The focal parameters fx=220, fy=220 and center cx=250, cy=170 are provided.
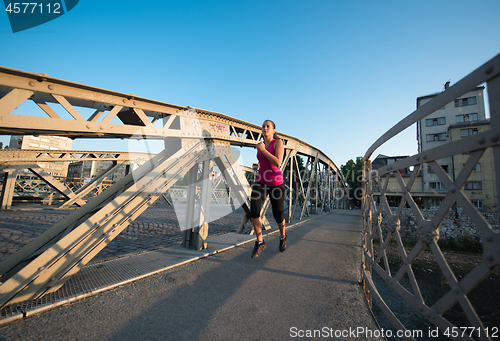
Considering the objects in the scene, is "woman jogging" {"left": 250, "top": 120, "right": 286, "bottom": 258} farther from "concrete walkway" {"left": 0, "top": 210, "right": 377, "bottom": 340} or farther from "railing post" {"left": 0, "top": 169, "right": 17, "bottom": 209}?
"railing post" {"left": 0, "top": 169, "right": 17, "bottom": 209}

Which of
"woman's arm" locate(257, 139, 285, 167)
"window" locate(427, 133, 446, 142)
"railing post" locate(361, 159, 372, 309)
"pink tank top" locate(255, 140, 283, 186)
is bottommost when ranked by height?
"railing post" locate(361, 159, 372, 309)

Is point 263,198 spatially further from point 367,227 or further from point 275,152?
point 367,227

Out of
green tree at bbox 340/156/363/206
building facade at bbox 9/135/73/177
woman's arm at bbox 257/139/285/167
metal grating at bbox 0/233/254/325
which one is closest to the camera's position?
metal grating at bbox 0/233/254/325

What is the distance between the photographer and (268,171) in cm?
363

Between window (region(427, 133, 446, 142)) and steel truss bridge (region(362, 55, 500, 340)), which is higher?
window (region(427, 133, 446, 142))

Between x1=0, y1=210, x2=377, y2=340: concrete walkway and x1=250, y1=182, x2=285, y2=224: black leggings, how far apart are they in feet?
2.69

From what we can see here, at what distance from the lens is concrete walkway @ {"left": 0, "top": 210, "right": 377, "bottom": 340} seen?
1719 mm

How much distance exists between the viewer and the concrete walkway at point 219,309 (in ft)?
5.64

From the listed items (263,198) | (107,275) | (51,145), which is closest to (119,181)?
(107,275)

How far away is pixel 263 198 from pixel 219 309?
185 centimetres

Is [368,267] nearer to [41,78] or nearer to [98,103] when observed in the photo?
[98,103]

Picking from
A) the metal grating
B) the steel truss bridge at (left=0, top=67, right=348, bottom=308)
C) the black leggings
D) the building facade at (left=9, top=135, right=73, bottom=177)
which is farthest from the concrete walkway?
the building facade at (left=9, top=135, right=73, bottom=177)

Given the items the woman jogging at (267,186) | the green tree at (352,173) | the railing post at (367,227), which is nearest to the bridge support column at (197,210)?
the woman jogging at (267,186)

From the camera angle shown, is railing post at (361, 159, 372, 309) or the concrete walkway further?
railing post at (361, 159, 372, 309)
